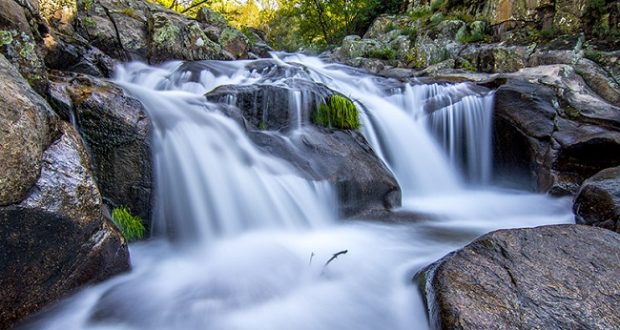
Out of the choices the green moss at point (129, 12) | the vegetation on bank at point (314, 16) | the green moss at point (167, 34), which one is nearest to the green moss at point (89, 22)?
the green moss at point (129, 12)

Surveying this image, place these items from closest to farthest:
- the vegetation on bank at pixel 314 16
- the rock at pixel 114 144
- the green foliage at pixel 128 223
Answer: the green foliage at pixel 128 223
the rock at pixel 114 144
the vegetation on bank at pixel 314 16

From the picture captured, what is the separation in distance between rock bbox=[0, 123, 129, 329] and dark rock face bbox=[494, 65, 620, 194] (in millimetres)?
6327

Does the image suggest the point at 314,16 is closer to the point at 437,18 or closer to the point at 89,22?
the point at 437,18

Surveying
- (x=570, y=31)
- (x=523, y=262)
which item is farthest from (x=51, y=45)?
(x=570, y=31)

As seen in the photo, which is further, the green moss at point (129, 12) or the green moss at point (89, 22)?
the green moss at point (129, 12)

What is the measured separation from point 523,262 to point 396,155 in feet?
13.9

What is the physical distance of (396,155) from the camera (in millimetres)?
6582

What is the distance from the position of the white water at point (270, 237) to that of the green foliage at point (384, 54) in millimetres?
7084

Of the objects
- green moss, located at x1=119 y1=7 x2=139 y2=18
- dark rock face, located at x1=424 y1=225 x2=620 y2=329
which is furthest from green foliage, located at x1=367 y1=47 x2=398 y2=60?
dark rock face, located at x1=424 y1=225 x2=620 y2=329

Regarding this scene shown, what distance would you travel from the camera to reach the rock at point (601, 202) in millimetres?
3758

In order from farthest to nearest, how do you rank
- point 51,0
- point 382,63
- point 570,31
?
1. point 382,63
2. point 570,31
3. point 51,0

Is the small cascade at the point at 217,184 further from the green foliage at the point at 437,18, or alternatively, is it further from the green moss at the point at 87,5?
the green foliage at the point at 437,18

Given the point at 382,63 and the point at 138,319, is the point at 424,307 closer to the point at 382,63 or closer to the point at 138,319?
the point at 138,319

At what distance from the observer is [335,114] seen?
6020 mm
